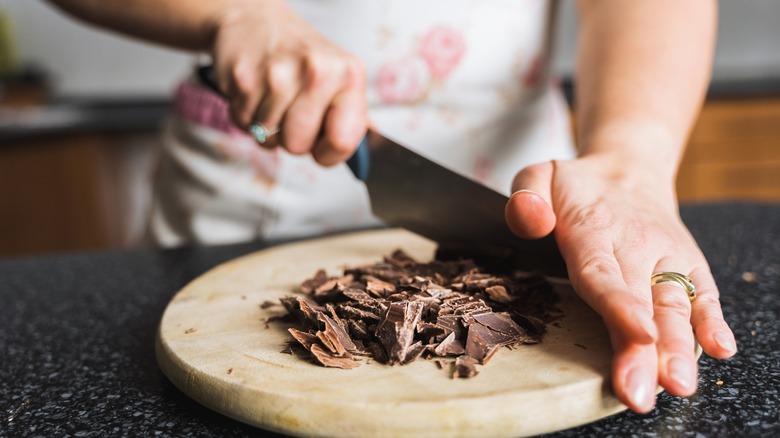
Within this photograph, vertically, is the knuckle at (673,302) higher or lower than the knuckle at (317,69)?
lower

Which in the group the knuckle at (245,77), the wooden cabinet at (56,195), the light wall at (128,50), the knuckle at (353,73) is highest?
the knuckle at (353,73)

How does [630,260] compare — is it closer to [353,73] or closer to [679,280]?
[679,280]

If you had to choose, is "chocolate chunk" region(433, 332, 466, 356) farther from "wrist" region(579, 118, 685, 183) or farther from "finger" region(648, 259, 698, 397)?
"wrist" region(579, 118, 685, 183)

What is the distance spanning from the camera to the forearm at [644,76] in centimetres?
128

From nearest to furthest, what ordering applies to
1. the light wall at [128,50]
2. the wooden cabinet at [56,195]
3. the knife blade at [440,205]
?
the knife blade at [440,205] < the wooden cabinet at [56,195] < the light wall at [128,50]

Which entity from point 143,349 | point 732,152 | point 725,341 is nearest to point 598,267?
point 725,341

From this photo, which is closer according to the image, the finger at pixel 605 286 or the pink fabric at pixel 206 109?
the finger at pixel 605 286

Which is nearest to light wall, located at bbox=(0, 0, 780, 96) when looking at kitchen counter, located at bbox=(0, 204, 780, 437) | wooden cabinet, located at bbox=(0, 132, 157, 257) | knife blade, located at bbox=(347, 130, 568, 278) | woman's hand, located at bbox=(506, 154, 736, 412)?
wooden cabinet, located at bbox=(0, 132, 157, 257)

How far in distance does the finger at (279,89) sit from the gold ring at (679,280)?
0.64 metres

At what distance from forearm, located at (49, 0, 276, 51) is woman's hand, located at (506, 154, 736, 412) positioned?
2.10ft

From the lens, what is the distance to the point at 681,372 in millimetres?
758

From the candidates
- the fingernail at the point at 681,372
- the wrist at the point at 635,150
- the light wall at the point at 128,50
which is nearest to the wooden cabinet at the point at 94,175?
the light wall at the point at 128,50

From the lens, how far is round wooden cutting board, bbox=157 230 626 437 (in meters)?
0.73

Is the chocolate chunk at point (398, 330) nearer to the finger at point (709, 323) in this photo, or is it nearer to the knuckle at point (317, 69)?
the finger at point (709, 323)
